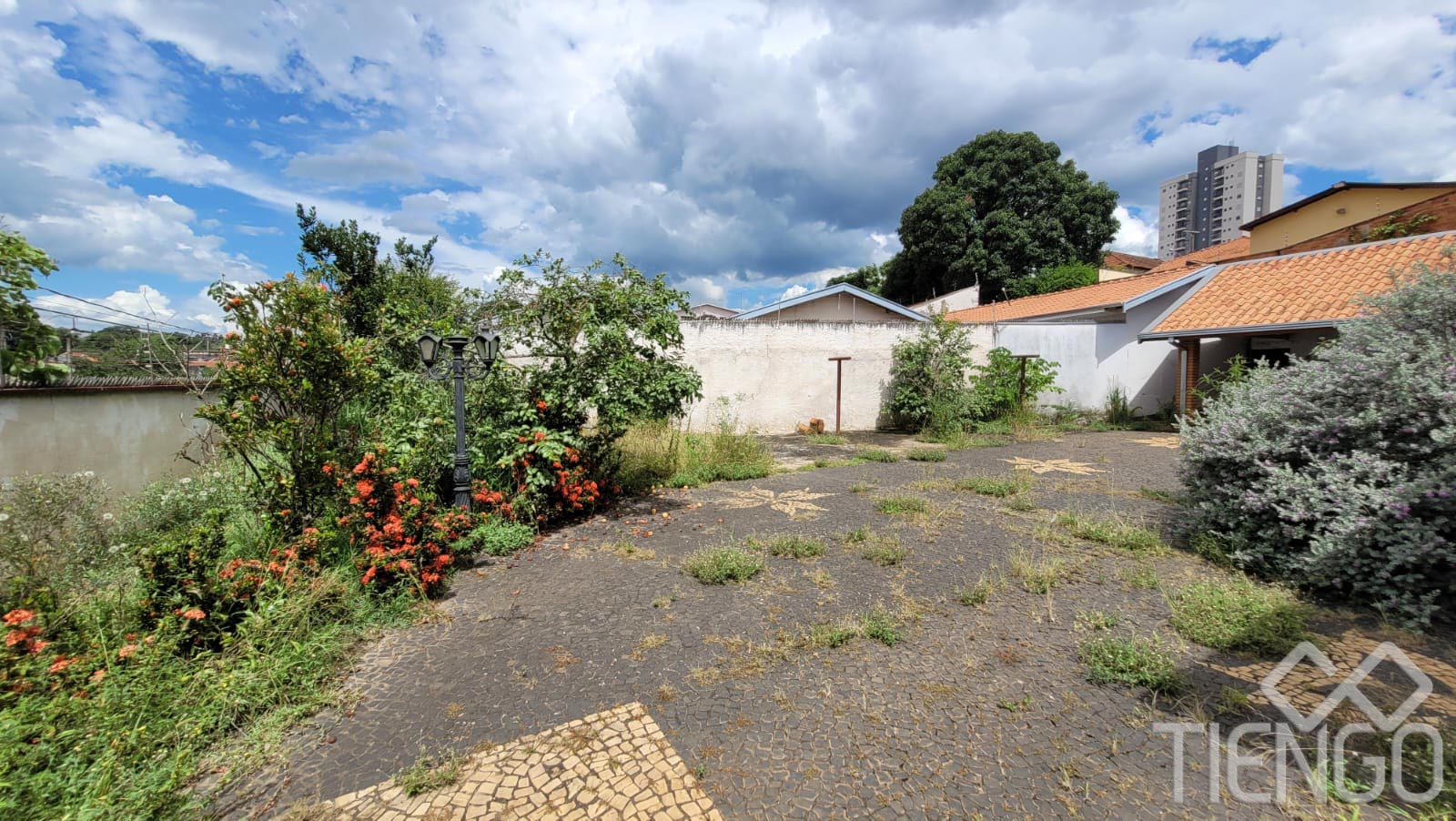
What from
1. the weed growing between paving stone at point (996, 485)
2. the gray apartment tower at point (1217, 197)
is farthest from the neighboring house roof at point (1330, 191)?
the gray apartment tower at point (1217, 197)

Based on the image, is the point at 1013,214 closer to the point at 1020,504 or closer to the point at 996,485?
the point at 996,485

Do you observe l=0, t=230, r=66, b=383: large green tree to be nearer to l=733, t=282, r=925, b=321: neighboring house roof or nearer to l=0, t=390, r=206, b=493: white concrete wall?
l=0, t=390, r=206, b=493: white concrete wall

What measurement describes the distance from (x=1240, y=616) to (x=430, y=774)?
4.30 m

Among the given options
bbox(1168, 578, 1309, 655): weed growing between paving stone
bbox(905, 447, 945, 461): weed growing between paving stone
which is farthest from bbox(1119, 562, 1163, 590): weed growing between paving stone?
bbox(905, 447, 945, 461): weed growing between paving stone

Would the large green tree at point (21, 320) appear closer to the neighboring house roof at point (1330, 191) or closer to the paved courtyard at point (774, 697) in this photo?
the paved courtyard at point (774, 697)

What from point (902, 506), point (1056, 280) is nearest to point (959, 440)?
point (902, 506)

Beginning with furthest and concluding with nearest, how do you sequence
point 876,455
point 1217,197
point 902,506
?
point 1217,197 → point 876,455 → point 902,506

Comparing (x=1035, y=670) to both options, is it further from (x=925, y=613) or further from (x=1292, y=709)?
(x=1292, y=709)

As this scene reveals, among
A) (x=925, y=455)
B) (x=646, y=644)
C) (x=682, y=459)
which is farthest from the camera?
(x=925, y=455)

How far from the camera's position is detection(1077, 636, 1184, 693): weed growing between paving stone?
267 cm

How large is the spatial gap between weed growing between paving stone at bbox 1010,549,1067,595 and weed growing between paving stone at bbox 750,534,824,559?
146cm

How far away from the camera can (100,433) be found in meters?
5.94

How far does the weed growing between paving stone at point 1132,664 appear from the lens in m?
2.67

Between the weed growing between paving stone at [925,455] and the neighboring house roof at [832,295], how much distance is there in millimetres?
6221
